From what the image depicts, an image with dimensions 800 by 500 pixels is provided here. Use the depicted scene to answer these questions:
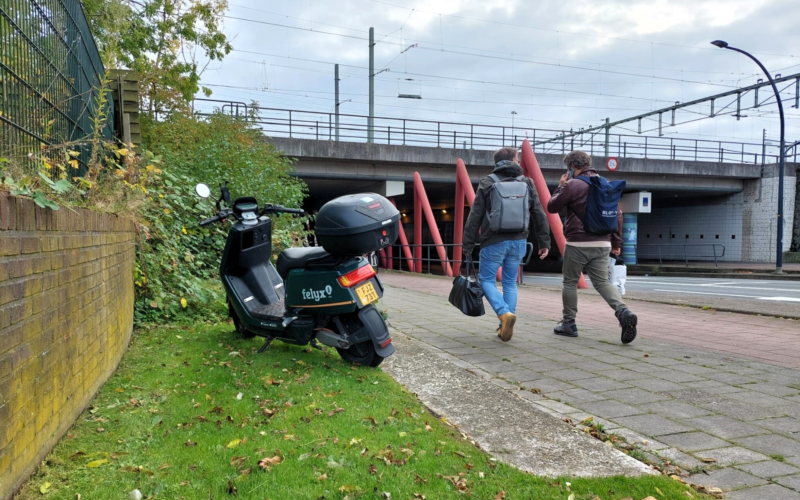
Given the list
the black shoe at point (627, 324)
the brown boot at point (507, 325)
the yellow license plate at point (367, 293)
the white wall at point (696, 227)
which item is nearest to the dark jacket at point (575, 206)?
the black shoe at point (627, 324)

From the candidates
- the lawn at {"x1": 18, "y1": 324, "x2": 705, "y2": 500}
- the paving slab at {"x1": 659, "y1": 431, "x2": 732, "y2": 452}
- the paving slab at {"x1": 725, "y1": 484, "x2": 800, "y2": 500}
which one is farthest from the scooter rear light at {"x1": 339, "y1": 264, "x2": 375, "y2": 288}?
the paving slab at {"x1": 725, "y1": 484, "x2": 800, "y2": 500}

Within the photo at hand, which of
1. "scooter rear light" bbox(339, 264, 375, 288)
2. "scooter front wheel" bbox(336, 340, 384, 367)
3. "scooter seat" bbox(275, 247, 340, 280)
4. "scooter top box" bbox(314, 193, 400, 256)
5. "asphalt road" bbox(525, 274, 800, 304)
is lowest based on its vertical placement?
"asphalt road" bbox(525, 274, 800, 304)

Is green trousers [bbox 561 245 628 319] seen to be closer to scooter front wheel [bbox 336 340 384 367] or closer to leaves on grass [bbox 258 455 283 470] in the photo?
scooter front wheel [bbox 336 340 384 367]

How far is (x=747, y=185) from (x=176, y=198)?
3105 cm

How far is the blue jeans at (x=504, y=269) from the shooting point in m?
5.94

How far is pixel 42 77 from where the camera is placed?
3650 mm

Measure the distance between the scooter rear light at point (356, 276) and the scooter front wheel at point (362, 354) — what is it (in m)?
0.47

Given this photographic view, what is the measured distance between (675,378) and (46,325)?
4.01 meters

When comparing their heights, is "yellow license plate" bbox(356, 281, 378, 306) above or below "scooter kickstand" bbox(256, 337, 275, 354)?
above

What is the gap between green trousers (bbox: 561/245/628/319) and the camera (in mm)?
5875

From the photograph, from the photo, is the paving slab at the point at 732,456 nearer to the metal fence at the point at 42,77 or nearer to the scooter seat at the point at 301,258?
the scooter seat at the point at 301,258

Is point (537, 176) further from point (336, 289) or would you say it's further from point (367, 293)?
point (336, 289)

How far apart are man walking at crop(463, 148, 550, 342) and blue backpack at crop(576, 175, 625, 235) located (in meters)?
0.48

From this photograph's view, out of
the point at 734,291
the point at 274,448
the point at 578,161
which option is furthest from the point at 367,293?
the point at 734,291
